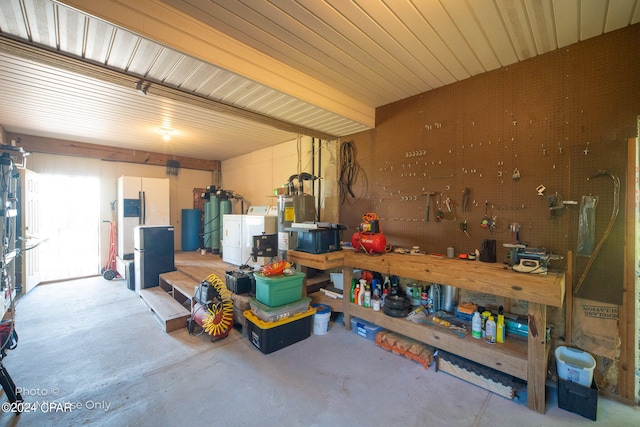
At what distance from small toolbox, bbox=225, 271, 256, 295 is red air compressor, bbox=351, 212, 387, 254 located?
1370 mm

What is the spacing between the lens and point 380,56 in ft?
7.67

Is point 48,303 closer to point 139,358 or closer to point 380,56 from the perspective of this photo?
point 139,358

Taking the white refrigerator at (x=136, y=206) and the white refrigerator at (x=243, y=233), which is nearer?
the white refrigerator at (x=243, y=233)

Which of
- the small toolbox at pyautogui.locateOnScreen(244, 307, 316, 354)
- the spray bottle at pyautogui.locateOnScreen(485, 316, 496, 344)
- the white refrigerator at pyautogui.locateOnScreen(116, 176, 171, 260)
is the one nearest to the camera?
the spray bottle at pyautogui.locateOnScreen(485, 316, 496, 344)

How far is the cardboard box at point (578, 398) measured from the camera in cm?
178

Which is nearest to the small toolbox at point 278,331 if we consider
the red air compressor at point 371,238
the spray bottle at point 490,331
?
the red air compressor at point 371,238

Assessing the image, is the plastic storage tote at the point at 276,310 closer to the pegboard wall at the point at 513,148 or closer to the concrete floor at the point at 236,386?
the concrete floor at the point at 236,386

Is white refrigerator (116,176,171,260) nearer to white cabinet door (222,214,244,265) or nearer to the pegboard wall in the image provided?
white cabinet door (222,214,244,265)

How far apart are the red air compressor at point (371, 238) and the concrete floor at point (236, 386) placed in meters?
1.03

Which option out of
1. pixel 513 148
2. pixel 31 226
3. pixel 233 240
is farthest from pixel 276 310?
pixel 31 226

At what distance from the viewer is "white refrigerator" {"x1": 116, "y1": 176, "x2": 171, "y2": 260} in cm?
517

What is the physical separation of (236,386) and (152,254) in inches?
123

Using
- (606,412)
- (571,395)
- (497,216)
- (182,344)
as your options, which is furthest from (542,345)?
(182,344)

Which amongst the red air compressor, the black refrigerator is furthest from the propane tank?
the black refrigerator
